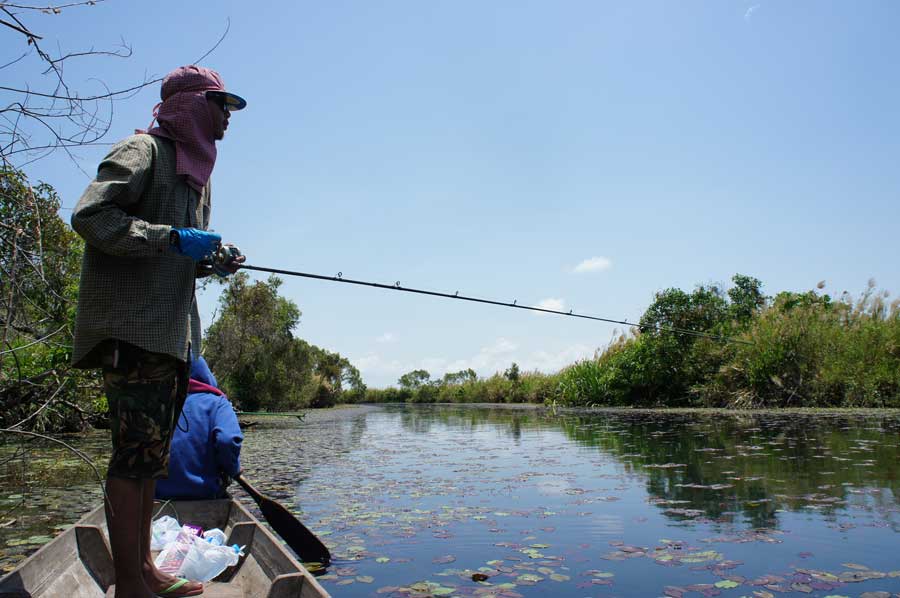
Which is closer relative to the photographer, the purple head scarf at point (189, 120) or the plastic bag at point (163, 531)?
the purple head scarf at point (189, 120)

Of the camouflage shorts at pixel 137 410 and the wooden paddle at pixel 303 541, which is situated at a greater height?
the camouflage shorts at pixel 137 410

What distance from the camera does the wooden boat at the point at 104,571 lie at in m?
2.34

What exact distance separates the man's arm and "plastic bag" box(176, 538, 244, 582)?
1.60 metres

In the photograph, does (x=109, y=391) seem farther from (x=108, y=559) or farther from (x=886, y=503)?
(x=886, y=503)

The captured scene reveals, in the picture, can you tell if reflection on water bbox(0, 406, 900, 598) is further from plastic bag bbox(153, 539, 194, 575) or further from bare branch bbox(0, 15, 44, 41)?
bare branch bbox(0, 15, 44, 41)

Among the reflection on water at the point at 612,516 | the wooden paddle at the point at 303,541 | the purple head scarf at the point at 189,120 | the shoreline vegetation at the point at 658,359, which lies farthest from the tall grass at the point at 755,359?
the purple head scarf at the point at 189,120

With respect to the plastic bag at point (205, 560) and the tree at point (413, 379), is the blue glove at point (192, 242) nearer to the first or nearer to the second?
the plastic bag at point (205, 560)

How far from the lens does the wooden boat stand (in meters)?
2.34

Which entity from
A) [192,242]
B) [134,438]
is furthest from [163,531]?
[192,242]

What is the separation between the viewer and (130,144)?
230 centimetres

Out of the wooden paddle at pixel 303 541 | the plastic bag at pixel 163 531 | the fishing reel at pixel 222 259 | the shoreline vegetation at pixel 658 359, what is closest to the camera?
the fishing reel at pixel 222 259

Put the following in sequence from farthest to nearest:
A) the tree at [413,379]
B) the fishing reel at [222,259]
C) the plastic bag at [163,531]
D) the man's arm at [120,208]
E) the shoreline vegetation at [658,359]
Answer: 1. the tree at [413,379]
2. the shoreline vegetation at [658,359]
3. the plastic bag at [163,531]
4. the fishing reel at [222,259]
5. the man's arm at [120,208]

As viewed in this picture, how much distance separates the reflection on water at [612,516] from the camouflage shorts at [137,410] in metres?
1.38

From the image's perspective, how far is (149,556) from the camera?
2.45 m
